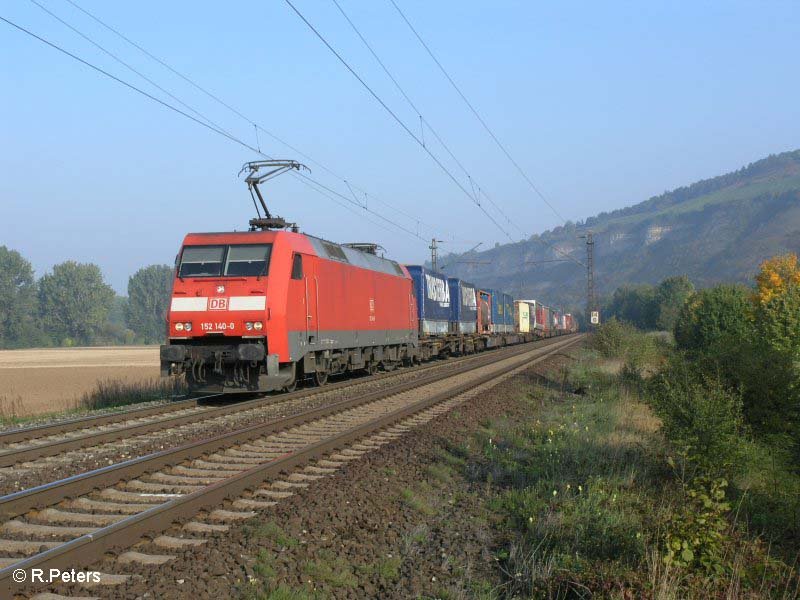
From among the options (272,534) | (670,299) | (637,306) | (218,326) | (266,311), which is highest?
(670,299)

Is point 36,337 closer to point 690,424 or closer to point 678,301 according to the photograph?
point 678,301

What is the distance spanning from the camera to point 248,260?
1612cm

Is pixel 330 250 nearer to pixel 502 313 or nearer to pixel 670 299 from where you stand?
pixel 502 313

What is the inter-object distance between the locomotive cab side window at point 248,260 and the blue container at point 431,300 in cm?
1359

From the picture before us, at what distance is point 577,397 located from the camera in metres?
17.8

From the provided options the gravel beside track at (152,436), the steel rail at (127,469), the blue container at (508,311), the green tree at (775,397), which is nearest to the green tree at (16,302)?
the blue container at (508,311)

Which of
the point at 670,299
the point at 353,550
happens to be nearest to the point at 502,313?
the point at 353,550

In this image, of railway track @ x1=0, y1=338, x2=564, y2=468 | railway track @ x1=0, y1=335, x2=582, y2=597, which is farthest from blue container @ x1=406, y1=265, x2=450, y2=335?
railway track @ x1=0, y1=335, x2=582, y2=597

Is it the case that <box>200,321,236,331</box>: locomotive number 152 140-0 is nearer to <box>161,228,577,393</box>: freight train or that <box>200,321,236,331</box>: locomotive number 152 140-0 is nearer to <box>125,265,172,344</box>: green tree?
<box>161,228,577,393</box>: freight train

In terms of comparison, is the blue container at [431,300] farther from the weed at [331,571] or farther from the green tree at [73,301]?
the green tree at [73,301]

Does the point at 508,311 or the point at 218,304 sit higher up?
the point at 508,311

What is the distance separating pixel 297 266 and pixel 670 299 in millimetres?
99718

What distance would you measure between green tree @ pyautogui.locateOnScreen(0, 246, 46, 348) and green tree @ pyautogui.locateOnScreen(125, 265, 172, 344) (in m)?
22.7

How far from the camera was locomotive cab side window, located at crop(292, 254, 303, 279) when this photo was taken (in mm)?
16438
